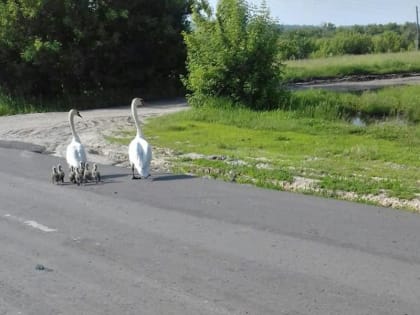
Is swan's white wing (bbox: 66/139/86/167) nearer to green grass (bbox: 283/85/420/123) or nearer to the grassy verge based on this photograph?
the grassy verge

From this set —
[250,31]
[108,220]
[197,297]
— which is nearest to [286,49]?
[250,31]

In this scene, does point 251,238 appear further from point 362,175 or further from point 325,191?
point 362,175

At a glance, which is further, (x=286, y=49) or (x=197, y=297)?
(x=286, y=49)

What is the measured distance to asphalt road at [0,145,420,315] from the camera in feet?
21.3

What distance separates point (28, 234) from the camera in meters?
9.35

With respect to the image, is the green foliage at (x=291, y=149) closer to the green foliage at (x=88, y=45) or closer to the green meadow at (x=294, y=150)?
the green meadow at (x=294, y=150)

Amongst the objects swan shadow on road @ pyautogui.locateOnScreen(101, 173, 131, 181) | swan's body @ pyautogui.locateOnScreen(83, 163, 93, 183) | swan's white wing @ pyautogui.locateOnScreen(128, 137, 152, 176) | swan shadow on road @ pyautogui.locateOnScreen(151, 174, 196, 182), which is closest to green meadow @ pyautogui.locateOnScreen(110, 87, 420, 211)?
swan shadow on road @ pyautogui.locateOnScreen(151, 174, 196, 182)

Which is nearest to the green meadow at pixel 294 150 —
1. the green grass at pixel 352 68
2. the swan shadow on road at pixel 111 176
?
the swan shadow on road at pixel 111 176

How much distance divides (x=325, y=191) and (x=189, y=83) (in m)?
15.0

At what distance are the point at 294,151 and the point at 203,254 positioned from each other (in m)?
8.17

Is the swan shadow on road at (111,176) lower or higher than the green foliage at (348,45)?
lower

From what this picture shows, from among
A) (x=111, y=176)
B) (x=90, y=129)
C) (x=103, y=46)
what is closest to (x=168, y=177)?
(x=111, y=176)

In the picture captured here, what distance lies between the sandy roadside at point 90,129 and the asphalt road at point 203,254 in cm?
401

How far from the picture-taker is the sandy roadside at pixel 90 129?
17.0 meters
